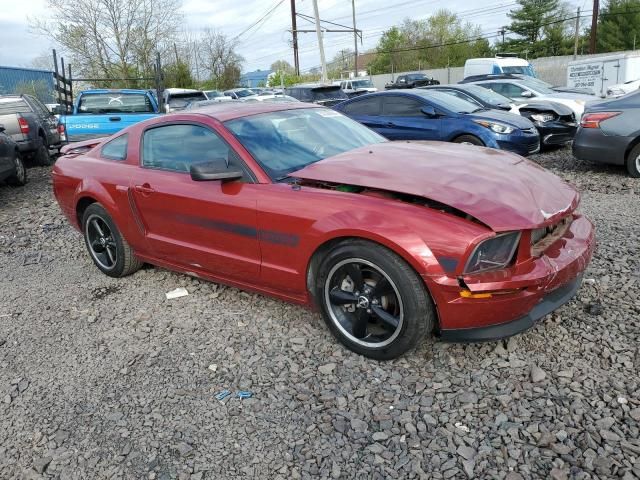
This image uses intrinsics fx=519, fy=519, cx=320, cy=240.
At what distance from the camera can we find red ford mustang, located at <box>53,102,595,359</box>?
2709 millimetres

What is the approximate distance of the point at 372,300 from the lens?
299 cm

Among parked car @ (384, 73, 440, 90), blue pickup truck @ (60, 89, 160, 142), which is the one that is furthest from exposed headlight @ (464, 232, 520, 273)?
parked car @ (384, 73, 440, 90)

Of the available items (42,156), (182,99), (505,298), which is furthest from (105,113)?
Answer: (505,298)

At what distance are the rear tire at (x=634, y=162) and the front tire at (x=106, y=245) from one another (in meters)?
6.41

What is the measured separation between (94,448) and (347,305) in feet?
5.05

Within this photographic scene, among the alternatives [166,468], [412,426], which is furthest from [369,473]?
[166,468]

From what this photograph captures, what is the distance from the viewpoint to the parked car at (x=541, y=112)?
9.70 m

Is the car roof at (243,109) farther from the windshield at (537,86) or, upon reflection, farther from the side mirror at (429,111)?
the windshield at (537,86)

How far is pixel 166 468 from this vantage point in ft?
7.96

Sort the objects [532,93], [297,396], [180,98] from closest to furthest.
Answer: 1. [297,396]
2. [532,93]
3. [180,98]

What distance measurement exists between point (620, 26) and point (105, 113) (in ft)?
162

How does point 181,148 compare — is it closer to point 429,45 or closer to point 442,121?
point 442,121

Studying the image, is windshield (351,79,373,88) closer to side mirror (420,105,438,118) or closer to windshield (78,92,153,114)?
windshield (78,92,153,114)

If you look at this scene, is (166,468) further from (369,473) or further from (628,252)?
(628,252)
